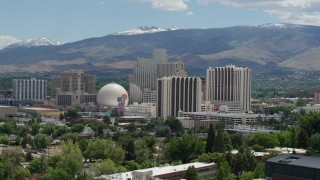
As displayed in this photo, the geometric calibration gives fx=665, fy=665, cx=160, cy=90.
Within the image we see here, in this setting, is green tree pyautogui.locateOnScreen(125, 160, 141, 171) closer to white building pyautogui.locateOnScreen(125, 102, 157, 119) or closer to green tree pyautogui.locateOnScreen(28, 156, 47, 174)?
green tree pyautogui.locateOnScreen(28, 156, 47, 174)

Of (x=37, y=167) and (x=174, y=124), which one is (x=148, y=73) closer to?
(x=174, y=124)

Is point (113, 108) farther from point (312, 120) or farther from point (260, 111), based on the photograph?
point (312, 120)

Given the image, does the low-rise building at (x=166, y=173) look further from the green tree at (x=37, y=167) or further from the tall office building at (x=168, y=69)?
the tall office building at (x=168, y=69)

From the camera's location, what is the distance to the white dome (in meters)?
69.2

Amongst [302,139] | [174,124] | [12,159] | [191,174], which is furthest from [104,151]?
[174,124]

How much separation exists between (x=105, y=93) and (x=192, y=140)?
39462 millimetres

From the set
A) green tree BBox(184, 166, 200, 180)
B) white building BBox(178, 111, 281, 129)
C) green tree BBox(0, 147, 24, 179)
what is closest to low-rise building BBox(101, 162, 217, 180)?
green tree BBox(184, 166, 200, 180)

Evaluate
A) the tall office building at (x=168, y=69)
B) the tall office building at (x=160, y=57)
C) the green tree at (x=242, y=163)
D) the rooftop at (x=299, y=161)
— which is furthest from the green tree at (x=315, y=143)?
the tall office building at (x=160, y=57)

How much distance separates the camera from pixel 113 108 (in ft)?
223

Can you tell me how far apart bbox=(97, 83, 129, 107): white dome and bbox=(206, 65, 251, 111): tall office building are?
28.9 ft

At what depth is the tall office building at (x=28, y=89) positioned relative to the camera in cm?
8350

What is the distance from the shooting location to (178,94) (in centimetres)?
5956

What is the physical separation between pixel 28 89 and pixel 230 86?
29.1m

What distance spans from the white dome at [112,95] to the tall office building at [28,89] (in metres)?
15.7
